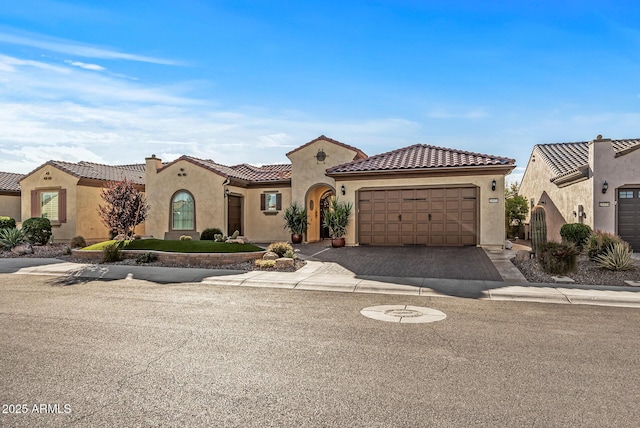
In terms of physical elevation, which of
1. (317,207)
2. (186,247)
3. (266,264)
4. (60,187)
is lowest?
(266,264)

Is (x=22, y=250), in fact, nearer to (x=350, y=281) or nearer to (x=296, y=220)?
(x=296, y=220)

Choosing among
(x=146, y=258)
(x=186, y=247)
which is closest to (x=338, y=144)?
(x=186, y=247)

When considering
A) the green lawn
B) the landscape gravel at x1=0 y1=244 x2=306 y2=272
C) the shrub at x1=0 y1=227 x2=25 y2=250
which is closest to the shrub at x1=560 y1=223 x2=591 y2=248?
the landscape gravel at x1=0 y1=244 x2=306 y2=272

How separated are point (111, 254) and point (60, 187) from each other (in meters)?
11.2

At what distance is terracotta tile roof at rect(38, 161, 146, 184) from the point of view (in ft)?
75.6

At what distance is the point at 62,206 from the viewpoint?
2273 cm

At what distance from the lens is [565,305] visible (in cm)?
825

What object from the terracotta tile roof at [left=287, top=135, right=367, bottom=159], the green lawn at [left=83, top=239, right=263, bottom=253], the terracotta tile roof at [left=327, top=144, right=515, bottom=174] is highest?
the terracotta tile roof at [left=287, top=135, right=367, bottom=159]

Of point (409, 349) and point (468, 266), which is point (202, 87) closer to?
point (468, 266)

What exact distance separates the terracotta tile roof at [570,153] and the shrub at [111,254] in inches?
740

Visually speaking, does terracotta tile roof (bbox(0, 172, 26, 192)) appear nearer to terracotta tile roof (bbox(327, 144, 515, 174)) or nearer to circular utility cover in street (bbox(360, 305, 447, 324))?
terracotta tile roof (bbox(327, 144, 515, 174))

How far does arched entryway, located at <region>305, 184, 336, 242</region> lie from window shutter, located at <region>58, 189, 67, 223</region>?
13478mm

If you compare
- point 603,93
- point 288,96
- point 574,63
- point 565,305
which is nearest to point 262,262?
point 288,96

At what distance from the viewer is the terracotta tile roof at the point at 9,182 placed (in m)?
26.8
